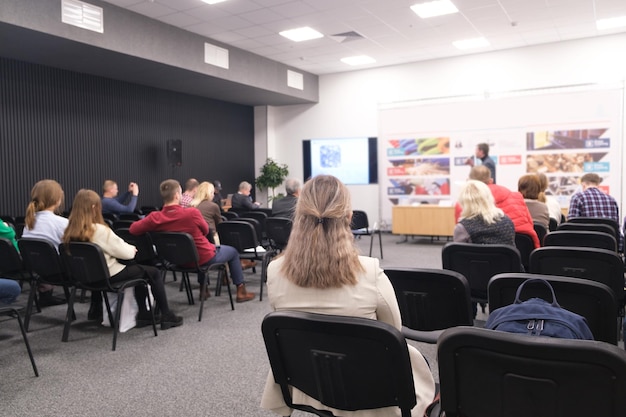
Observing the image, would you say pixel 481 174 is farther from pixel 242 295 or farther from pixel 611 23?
pixel 611 23

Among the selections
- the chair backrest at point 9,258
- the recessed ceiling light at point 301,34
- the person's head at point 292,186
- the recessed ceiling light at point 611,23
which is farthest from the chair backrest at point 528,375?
the recessed ceiling light at point 611,23

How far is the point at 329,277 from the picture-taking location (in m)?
1.73

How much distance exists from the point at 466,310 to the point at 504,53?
885 centimetres

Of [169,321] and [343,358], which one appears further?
[169,321]

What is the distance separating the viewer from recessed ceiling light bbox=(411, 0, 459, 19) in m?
7.18

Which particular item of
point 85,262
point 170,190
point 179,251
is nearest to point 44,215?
point 85,262

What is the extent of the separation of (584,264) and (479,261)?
615 mm

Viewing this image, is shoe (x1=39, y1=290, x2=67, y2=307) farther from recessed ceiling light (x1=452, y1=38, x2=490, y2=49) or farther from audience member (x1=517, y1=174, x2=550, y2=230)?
recessed ceiling light (x1=452, y1=38, x2=490, y2=49)

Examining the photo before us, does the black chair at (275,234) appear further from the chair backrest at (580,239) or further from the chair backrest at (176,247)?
the chair backrest at (580,239)

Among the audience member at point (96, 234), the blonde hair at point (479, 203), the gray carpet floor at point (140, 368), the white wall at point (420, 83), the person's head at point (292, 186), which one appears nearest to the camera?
the gray carpet floor at point (140, 368)

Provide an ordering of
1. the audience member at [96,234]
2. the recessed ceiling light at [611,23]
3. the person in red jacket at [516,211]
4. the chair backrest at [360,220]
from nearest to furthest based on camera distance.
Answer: the audience member at [96,234] < the person in red jacket at [516,211] < the chair backrest at [360,220] < the recessed ceiling light at [611,23]

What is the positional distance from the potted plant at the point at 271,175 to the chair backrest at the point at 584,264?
947 centimetres

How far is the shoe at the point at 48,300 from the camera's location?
197 inches

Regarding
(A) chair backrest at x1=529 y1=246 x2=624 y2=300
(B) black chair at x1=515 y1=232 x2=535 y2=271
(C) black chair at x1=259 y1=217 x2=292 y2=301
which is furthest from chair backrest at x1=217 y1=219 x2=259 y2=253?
(A) chair backrest at x1=529 y1=246 x2=624 y2=300
